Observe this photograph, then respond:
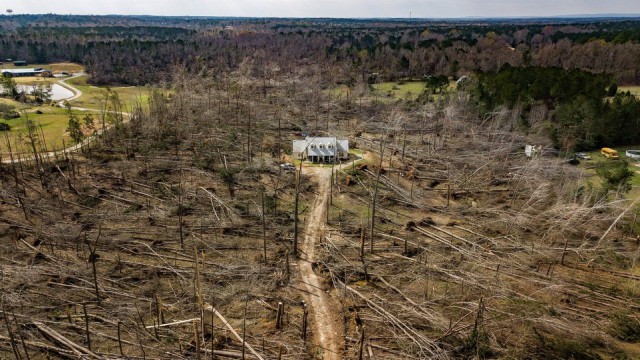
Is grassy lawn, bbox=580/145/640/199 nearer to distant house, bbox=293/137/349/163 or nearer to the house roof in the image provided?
distant house, bbox=293/137/349/163

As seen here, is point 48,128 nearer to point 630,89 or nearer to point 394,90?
point 394,90

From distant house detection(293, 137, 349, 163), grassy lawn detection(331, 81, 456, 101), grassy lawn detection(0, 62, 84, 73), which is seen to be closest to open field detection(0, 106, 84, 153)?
distant house detection(293, 137, 349, 163)

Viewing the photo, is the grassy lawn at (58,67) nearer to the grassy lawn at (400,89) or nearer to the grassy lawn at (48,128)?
the grassy lawn at (48,128)

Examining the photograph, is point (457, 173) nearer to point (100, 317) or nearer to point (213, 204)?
point (213, 204)

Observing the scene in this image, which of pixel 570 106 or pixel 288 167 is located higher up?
pixel 570 106

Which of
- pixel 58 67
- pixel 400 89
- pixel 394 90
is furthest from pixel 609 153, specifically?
pixel 58 67

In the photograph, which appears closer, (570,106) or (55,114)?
(570,106)
